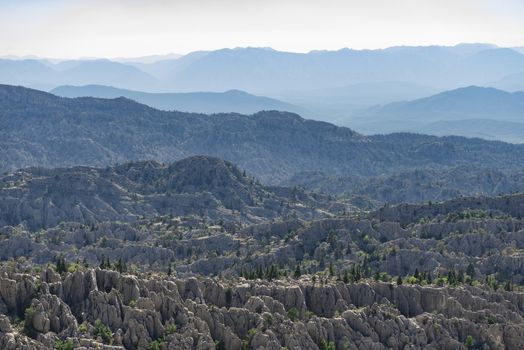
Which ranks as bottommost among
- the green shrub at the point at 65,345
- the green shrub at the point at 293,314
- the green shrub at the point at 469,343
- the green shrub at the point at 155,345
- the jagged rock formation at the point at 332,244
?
the jagged rock formation at the point at 332,244

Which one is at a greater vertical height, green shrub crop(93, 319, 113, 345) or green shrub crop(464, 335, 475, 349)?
green shrub crop(93, 319, 113, 345)

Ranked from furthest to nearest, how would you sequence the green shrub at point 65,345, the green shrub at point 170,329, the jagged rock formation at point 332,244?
the jagged rock formation at point 332,244
the green shrub at point 170,329
the green shrub at point 65,345

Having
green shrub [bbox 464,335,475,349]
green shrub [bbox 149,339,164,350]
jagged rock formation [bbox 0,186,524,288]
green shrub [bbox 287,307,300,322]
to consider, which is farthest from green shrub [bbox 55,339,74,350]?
jagged rock formation [bbox 0,186,524,288]

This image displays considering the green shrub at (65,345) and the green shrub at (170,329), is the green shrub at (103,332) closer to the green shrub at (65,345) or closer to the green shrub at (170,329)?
the green shrub at (65,345)

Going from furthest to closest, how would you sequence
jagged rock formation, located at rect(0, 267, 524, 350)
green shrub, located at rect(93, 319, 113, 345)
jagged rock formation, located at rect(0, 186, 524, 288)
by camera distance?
jagged rock formation, located at rect(0, 186, 524, 288) → jagged rock formation, located at rect(0, 267, 524, 350) → green shrub, located at rect(93, 319, 113, 345)

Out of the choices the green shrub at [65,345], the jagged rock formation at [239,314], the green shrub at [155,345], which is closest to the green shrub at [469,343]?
the jagged rock formation at [239,314]

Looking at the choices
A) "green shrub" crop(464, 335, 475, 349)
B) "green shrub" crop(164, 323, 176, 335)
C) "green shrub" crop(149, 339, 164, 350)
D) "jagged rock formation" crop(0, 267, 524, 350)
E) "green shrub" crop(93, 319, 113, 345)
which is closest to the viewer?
"green shrub" crop(93, 319, 113, 345)

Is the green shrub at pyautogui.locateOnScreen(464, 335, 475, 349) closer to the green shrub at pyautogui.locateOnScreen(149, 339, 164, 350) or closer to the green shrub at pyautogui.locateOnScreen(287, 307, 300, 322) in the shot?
the green shrub at pyautogui.locateOnScreen(287, 307, 300, 322)

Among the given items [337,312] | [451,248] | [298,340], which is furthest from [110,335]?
[451,248]
